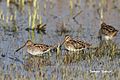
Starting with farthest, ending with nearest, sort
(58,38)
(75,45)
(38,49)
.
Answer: (58,38)
(75,45)
(38,49)

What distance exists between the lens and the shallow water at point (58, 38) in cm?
985

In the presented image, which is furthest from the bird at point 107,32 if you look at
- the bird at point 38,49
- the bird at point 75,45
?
the bird at point 38,49

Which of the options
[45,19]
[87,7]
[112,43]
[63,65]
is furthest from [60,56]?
[87,7]

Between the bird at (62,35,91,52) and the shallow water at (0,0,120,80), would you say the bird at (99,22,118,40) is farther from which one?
the bird at (62,35,91,52)

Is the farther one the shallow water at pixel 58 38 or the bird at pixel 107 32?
the bird at pixel 107 32

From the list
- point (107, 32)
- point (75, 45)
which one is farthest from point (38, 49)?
point (107, 32)

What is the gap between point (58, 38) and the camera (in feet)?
43.8

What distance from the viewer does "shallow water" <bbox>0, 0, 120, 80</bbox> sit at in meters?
9.85

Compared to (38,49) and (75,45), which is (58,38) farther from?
(38,49)

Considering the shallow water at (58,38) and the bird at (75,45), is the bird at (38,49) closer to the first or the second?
the shallow water at (58,38)

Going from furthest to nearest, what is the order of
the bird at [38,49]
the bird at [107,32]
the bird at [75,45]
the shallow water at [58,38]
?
the bird at [107,32]
the bird at [75,45]
the bird at [38,49]
the shallow water at [58,38]

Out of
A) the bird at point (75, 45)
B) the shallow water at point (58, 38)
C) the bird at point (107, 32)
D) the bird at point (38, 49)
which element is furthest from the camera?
the bird at point (107, 32)

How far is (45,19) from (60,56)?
454cm

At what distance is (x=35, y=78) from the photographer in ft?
31.0
